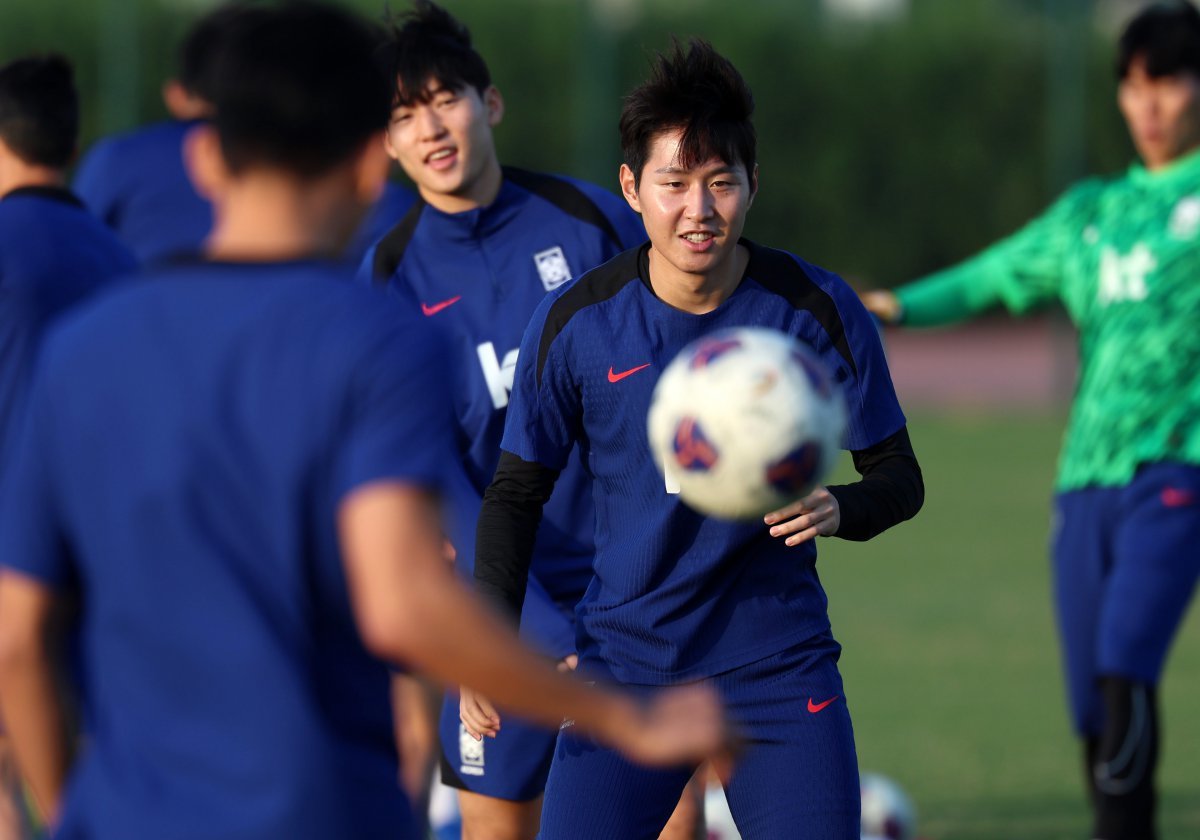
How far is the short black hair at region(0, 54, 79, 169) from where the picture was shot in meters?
4.43

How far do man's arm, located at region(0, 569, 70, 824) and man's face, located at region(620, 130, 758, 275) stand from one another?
1.75 meters

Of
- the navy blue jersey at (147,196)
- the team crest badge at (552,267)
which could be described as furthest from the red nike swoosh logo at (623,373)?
the navy blue jersey at (147,196)

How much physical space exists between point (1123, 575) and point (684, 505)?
244cm

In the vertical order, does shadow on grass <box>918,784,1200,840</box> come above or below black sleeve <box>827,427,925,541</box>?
below

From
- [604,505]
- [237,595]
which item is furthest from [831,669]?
[237,595]

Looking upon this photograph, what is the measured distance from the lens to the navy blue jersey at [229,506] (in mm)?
2256

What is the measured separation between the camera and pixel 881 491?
3783 millimetres

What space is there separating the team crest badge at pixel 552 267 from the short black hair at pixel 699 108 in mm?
943

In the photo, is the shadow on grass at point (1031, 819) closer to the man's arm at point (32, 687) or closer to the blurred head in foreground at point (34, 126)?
the blurred head in foreground at point (34, 126)

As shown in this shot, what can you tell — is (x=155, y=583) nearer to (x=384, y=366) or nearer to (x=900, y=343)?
(x=384, y=366)

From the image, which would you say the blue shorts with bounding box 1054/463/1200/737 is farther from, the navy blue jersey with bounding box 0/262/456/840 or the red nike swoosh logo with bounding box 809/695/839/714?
the navy blue jersey with bounding box 0/262/456/840

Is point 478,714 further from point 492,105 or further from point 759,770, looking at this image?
point 492,105

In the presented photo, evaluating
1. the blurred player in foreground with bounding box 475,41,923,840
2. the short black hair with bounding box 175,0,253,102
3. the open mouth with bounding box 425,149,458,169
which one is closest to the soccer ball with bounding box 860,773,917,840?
the blurred player in foreground with bounding box 475,41,923,840

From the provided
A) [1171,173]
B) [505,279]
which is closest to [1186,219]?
[1171,173]
